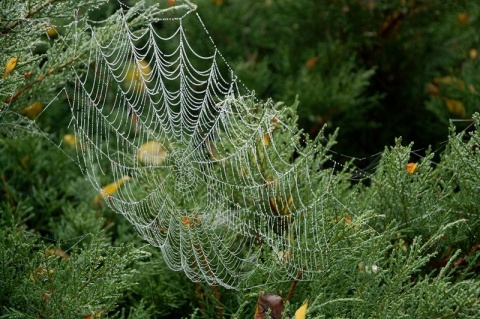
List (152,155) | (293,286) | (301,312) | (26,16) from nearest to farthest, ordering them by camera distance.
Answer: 1. (301,312)
2. (26,16)
3. (293,286)
4. (152,155)

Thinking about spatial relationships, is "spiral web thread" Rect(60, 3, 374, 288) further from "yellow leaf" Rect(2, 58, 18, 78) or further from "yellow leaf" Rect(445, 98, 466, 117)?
"yellow leaf" Rect(445, 98, 466, 117)

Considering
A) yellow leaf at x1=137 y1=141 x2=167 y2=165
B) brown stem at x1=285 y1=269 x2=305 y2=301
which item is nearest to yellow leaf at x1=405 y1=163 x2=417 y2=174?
brown stem at x1=285 y1=269 x2=305 y2=301

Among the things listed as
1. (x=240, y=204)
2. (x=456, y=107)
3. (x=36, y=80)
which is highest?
(x=36, y=80)

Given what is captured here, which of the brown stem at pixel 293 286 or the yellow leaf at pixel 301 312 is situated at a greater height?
the yellow leaf at pixel 301 312

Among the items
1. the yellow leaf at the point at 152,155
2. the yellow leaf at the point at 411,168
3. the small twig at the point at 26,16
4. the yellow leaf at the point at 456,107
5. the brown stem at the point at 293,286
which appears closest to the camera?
the small twig at the point at 26,16

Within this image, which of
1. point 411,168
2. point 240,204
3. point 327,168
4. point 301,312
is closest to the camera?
point 301,312

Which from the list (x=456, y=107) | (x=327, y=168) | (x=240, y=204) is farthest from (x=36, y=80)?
(x=456, y=107)

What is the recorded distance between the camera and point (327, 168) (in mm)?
3846

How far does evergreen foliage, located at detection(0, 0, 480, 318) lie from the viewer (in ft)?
7.84

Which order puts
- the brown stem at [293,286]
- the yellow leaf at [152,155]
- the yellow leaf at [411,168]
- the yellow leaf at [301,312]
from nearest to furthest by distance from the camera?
the yellow leaf at [301,312] → the brown stem at [293,286] → the yellow leaf at [411,168] → the yellow leaf at [152,155]

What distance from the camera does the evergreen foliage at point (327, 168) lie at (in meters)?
2.39

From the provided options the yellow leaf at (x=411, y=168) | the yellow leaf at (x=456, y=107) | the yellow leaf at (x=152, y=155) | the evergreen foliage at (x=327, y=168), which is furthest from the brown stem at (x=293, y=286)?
the yellow leaf at (x=456, y=107)

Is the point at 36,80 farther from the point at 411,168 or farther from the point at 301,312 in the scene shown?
the point at 411,168

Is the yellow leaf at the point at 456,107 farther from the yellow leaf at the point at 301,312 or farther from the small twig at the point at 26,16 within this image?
the small twig at the point at 26,16
